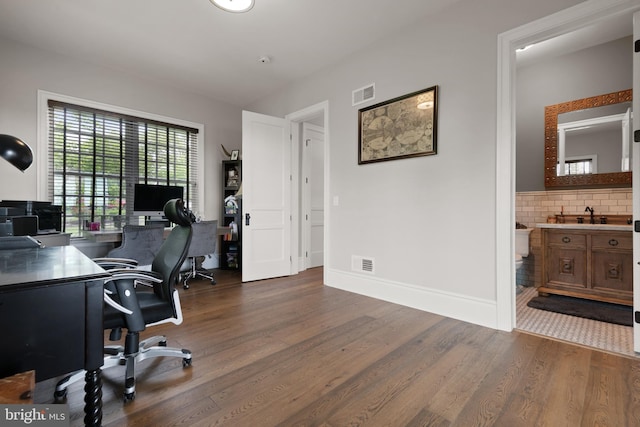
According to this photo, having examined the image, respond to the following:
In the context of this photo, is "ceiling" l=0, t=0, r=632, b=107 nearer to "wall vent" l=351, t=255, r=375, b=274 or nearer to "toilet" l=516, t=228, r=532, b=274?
"toilet" l=516, t=228, r=532, b=274

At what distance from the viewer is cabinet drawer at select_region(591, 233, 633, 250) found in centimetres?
300

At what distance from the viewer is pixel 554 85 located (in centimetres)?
374

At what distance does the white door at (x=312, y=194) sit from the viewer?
16.0 ft

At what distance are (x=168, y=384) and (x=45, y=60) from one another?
162 inches

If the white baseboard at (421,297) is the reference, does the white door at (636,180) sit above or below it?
above

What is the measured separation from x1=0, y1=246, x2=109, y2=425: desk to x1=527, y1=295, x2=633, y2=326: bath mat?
374 centimetres

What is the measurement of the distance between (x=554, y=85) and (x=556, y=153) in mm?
848

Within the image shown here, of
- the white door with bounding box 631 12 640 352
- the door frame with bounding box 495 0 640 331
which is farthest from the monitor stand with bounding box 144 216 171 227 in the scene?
the white door with bounding box 631 12 640 352

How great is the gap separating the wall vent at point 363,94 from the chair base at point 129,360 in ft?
10.1

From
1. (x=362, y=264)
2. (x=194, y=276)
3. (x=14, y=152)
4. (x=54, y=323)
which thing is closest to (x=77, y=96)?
(x=194, y=276)

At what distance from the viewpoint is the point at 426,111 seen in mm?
2955

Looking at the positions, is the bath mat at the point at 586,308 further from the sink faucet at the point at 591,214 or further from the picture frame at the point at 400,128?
the picture frame at the point at 400,128

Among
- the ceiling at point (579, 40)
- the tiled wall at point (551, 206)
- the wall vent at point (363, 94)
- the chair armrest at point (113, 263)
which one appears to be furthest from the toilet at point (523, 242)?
the chair armrest at point (113, 263)

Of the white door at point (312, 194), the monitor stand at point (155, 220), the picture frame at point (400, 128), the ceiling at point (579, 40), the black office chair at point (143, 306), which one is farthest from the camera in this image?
the white door at point (312, 194)
